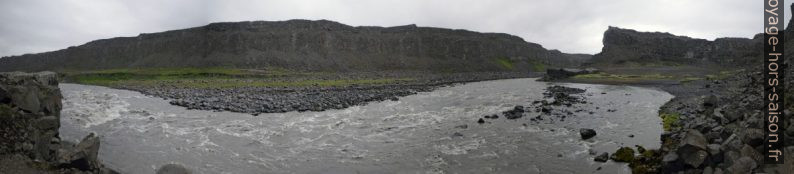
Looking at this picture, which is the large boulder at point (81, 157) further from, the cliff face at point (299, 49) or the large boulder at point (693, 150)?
the cliff face at point (299, 49)

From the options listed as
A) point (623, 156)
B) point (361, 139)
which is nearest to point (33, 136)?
point (361, 139)

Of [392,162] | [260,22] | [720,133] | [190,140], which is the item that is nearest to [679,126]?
[720,133]

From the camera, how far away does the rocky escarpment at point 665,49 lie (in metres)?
131

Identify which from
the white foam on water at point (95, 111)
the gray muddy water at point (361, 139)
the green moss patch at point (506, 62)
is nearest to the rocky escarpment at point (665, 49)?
the green moss patch at point (506, 62)

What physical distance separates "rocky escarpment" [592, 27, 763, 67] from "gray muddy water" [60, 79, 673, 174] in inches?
4673

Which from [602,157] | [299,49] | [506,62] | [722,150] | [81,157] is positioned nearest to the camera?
[722,150]

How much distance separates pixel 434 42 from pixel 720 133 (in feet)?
472

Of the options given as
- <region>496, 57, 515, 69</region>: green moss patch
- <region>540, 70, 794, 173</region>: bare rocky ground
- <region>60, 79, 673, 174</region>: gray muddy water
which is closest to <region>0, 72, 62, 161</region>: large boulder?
<region>60, 79, 673, 174</region>: gray muddy water

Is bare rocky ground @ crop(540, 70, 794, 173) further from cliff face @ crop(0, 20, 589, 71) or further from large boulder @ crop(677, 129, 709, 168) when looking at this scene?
cliff face @ crop(0, 20, 589, 71)

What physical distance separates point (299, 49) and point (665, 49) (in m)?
120

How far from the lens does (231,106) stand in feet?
122

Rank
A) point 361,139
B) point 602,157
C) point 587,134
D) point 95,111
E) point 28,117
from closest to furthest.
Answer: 1. point 28,117
2. point 602,157
3. point 587,134
4. point 361,139
5. point 95,111

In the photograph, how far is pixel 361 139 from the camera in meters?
23.8

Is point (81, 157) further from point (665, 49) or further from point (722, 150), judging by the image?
point (665, 49)
